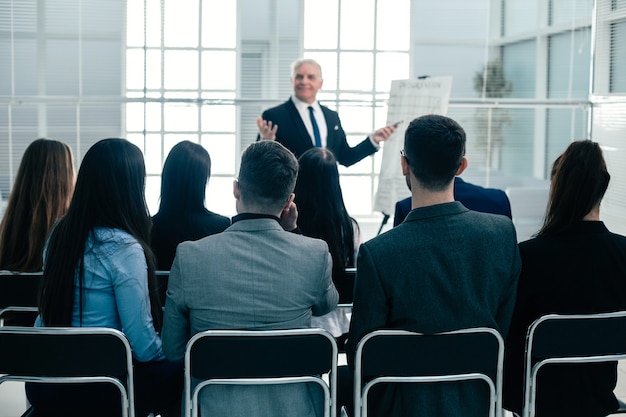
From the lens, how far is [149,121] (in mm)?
6012

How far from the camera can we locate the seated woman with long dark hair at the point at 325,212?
9.70ft

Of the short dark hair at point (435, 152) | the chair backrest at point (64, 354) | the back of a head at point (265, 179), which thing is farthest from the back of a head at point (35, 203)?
the short dark hair at point (435, 152)

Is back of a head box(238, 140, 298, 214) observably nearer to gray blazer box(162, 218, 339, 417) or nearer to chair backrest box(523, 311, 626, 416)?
gray blazer box(162, 218, 339, 417)

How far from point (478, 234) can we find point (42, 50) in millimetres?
4730

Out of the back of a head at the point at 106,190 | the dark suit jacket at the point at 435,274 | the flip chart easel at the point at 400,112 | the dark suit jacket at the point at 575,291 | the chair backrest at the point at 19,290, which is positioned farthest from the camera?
the flip chart easel at the point at 400,112

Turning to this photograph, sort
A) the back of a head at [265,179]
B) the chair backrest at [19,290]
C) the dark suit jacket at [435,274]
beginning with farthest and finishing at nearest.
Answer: the chair backrest at [19,290], the back of a head at [265,179], the dark suit jacket at [435,274]

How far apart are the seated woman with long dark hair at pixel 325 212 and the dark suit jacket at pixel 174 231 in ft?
1.14

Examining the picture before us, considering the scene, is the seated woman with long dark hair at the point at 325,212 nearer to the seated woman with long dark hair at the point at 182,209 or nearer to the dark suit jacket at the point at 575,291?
the seated woman with long dark hair at the point at 182,209

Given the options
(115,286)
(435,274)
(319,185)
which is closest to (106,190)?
(115,286)

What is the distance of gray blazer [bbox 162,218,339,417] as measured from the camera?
2109 mm

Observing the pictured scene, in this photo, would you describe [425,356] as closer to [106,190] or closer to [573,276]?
[573,276]

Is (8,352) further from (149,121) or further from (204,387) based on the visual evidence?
(149,121)

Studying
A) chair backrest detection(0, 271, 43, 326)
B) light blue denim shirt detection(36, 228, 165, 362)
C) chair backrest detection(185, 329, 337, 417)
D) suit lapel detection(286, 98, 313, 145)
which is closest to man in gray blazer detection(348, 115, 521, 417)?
chair backrest detection(185, 329, 337, 417)

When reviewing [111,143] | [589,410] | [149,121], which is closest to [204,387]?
[111,143]
